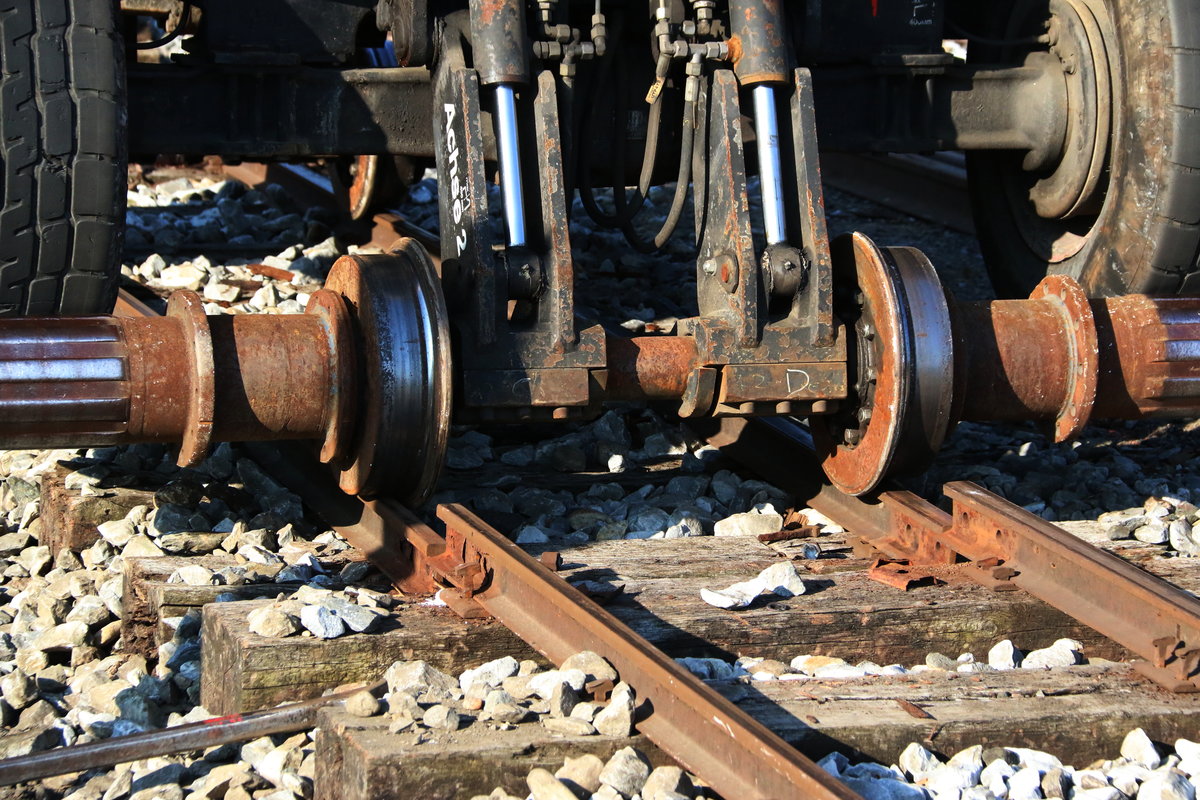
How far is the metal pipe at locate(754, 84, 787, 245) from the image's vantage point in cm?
392

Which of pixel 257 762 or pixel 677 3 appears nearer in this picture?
pixel 257 762

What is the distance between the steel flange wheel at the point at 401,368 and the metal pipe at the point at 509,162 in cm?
28

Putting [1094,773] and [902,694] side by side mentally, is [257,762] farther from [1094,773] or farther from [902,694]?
[1094,773]

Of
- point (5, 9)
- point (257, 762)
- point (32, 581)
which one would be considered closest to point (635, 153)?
point (5, 9)

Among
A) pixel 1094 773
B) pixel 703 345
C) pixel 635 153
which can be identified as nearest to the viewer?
pixel 1094 773

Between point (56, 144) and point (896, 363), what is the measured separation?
7.19ft

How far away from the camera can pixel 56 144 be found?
161 inches

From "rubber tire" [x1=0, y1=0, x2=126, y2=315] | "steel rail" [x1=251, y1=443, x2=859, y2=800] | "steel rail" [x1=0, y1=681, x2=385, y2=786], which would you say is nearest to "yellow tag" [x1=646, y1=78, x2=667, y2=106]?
"steel rail" [x1=251, y1=443, x2=859, y2=800]

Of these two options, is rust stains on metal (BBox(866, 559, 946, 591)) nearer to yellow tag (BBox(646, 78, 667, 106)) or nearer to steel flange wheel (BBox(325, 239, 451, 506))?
steel flange wheel (BBox(325, 239, 451, 506))

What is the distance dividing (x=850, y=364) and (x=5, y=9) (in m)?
2.31

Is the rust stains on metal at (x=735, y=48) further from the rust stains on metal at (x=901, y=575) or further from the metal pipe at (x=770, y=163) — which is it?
the rust stains on metal at (x=901, y=575)

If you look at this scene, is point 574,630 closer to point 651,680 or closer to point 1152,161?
point 651,680

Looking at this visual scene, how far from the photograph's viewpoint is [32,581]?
393 cm

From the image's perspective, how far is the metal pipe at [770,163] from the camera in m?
3.92
